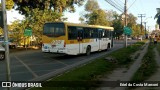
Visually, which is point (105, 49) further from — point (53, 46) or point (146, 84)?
point (146, 84)

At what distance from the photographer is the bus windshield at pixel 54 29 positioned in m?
24.0

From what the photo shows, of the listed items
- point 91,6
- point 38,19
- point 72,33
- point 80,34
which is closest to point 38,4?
point 38,19

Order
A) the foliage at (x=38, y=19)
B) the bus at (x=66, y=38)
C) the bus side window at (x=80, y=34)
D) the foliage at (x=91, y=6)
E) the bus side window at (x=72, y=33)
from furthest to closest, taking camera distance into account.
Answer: the foliage at (x=91, y=6) < the foliage at (x=38, y=19) < the bus side window at (x=80, y=34) < the bus side window at (x=72, y=33) < the bus at (x=66, y=38)

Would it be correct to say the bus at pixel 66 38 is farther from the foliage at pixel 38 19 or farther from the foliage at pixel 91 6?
the foliage at pixel 91 6

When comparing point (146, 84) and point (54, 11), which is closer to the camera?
point (146, 84)

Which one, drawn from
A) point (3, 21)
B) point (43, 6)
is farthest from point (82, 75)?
point (43, 6)

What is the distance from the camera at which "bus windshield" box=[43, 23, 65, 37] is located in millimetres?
24047

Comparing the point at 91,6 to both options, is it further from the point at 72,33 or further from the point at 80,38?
the point at 72,33

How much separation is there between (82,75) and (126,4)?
32.5 meters

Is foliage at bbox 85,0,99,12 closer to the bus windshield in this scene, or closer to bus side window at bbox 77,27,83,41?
bus side window at bbox 77,27,83,41

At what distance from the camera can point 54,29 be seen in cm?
2439

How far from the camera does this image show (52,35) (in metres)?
24.4

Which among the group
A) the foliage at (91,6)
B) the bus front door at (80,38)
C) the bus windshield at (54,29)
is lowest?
the bus front door at (80,38)

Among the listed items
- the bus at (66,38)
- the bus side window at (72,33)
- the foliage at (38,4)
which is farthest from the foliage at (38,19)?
the bus side window at (72,33)
